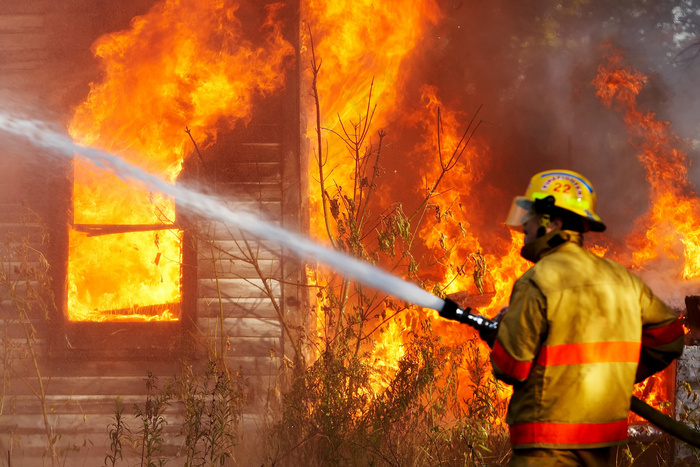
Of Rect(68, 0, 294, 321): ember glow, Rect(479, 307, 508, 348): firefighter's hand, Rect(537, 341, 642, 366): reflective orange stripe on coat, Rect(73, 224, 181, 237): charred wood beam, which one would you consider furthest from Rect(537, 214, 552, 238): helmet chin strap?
Rect(73, 224, 181, 237): charred wood beam

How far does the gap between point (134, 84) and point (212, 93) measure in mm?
810

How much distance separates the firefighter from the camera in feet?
8.81

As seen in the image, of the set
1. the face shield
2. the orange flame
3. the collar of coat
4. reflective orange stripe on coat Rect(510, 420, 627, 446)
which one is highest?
the orange flame

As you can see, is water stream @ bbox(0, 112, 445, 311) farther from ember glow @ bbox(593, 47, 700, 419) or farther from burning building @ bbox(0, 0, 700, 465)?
ember glow @ bbox(593, 47, 700, 419)

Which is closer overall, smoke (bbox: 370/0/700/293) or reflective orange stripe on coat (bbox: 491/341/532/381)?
reflective orange stripe on coat (bbox: 491/341/532/381)

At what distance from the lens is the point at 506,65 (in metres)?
10.1

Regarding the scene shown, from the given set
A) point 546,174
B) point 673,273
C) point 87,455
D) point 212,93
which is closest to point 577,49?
point 673,273

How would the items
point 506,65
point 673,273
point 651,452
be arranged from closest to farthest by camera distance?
point 651,452 → point 673,273 → point 506,65

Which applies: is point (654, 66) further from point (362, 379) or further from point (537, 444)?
point (537, 444)

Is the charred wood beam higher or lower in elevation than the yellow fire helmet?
higher

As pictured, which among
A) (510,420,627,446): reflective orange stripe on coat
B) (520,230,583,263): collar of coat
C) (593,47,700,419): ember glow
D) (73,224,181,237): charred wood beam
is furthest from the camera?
(593,47,700,419): ember glow

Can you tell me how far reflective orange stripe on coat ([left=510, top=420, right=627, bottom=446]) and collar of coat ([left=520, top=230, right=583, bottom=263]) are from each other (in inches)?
28.4

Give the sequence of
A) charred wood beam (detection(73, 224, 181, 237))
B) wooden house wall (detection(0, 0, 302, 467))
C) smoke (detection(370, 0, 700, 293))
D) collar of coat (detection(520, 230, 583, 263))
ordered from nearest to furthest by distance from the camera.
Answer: collar of coat (detection(520, 230, 583, 263))
wooden house wall (detection(0, 0, 302, 467))
charred wood beam (detection(73, 224, 181, 237))
smoke (detection(370, 0, 700, 293))

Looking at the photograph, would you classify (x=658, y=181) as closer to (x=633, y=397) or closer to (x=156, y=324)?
(x=156, y=324)
